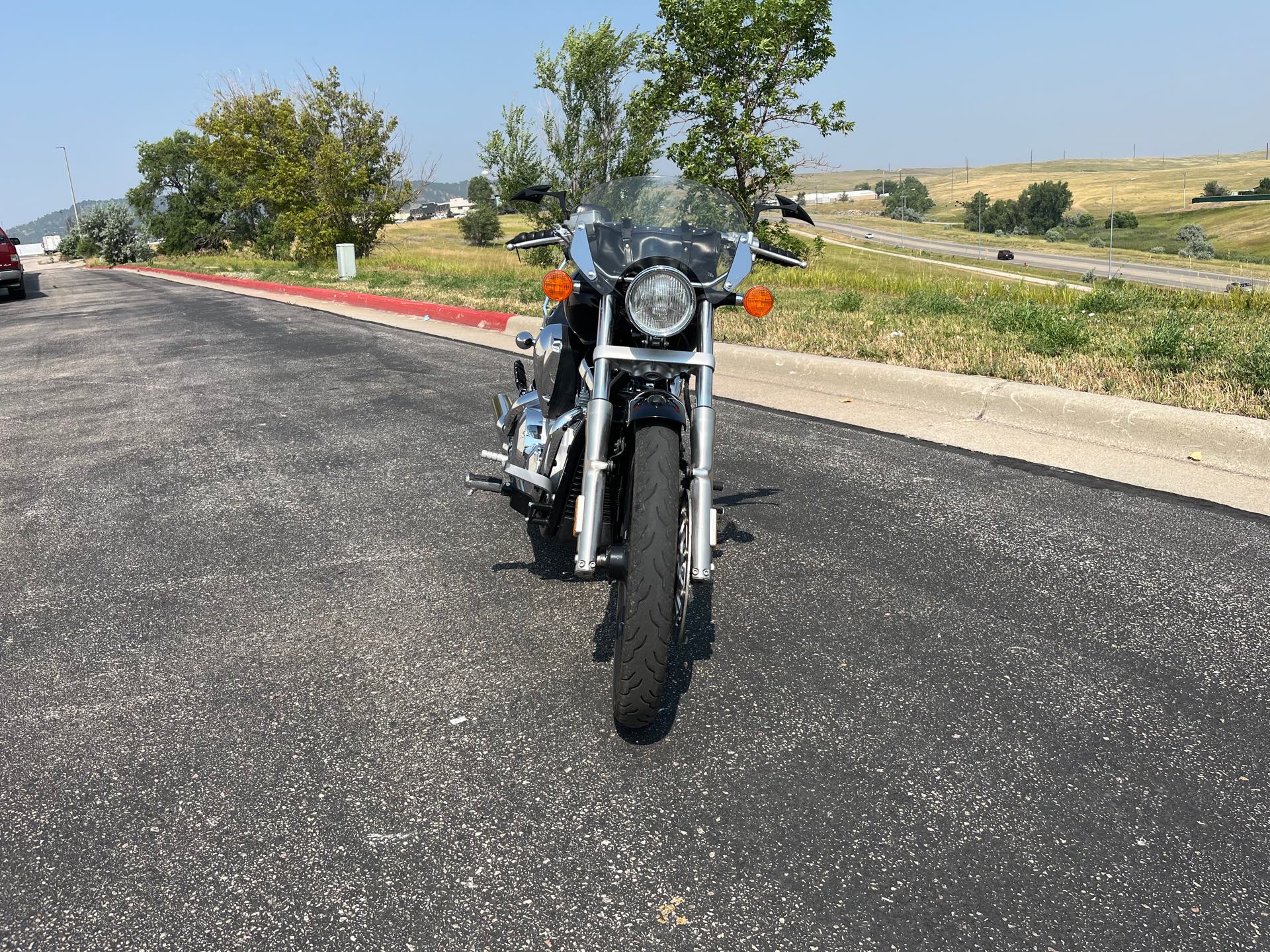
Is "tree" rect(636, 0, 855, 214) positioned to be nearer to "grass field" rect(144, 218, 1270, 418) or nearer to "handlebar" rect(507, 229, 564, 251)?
"grass field" rect(144, 218, 1270, 418)

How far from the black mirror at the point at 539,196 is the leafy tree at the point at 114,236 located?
51711 mm

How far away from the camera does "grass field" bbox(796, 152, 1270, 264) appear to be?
265 ft

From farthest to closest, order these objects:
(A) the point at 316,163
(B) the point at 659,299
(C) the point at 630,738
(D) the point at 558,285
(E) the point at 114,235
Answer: (E) the point at 114,235 → (A) the point at 316,163 → (D) the point at 558,285 → (B) the point at 659,299 → (C) the point at 630,738

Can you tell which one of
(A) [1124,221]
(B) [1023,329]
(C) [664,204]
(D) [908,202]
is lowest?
(A) [1124,221]

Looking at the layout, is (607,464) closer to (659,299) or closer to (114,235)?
(659,299)

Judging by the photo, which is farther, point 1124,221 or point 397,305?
point 1124,221

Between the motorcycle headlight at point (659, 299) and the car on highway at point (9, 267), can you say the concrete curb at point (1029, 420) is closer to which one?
the motorcycle headlight at point (659, 299)

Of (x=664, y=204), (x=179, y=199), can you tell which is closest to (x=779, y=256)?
(x=664, y=204)

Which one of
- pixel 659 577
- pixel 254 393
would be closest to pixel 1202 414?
pixel 659 577

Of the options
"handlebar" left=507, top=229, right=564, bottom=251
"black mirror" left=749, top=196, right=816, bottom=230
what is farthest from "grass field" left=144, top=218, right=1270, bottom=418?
"handlebar" left=507, top=229, right=564, bottom=251

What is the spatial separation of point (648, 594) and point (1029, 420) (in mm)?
4711

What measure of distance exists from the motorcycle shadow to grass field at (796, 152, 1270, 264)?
22.2 meters

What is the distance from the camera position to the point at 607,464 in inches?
126

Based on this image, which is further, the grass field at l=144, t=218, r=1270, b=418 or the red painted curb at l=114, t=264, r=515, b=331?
the red painted curb at l=114, t=264, r=515, b=331
